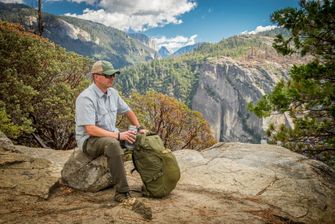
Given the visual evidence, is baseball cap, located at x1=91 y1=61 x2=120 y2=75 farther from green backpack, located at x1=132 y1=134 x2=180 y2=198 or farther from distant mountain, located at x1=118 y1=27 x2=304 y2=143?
distant mountain, located at x1=118 y1=27 x2=304 y2=143

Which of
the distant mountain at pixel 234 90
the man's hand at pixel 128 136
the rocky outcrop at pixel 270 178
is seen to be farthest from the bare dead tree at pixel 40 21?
the distant mountain at pixel 234 90

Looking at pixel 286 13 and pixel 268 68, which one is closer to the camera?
pixel 286 13

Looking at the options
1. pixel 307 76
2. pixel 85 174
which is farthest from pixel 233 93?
pixel 85 174

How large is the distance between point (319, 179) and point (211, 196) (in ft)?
10.6

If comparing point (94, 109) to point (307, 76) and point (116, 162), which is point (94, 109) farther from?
point (307, 76)

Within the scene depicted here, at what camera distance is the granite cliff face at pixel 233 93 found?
14339 cm

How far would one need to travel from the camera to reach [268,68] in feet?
510

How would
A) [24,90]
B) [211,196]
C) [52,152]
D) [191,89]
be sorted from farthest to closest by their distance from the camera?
[191,89] → [24,90] → [52,152] → [211,196]

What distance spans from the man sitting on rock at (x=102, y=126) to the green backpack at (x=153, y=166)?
263 mm

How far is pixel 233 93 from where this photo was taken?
152 meters

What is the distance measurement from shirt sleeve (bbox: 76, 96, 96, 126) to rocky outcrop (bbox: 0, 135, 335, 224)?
51.5 inches

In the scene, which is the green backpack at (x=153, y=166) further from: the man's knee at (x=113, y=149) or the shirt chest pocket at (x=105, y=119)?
the shirt chest pocket at (x=105, y=119)

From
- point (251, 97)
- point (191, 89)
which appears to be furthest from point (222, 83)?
point (191, 89)

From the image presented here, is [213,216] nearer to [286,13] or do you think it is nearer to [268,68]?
[286,13]
